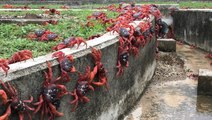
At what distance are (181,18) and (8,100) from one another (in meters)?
12.0

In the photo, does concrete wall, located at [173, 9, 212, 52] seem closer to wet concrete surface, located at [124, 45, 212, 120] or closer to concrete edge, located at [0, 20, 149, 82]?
wet concrete surface, located at [124, 45, 212, 120]

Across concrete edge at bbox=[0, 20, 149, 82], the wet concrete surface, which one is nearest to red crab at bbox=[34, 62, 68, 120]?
concrete edge at bbox=[0, 20, 149, 82]

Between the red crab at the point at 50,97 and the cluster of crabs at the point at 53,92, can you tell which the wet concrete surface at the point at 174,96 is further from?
the red crab at the point at 50,97

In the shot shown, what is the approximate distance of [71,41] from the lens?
17.4 ft

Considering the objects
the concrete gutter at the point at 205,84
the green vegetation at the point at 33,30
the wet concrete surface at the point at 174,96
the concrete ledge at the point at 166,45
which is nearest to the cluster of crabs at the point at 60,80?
the green vegetation at the point at 33,30

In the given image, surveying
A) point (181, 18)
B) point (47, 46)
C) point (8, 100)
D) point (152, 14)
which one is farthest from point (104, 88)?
point (181, 18)

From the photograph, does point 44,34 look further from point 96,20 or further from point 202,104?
point 202,104

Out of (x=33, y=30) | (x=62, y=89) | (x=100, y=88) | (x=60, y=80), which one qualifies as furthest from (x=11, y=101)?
(x=33, y=30)

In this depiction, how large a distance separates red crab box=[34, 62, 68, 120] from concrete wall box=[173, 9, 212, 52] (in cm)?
938

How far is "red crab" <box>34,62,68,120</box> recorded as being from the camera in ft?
13.7

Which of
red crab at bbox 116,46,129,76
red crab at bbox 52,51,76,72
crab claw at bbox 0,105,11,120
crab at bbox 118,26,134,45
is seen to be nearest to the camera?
crab claw at bbox 0,105,11,120

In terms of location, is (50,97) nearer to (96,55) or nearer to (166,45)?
(96,55)

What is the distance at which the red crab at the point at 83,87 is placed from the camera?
193 inches

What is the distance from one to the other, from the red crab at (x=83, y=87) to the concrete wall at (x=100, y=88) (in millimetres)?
66
